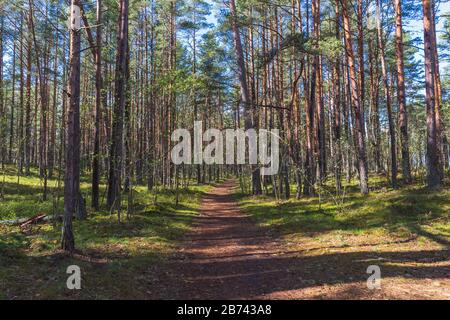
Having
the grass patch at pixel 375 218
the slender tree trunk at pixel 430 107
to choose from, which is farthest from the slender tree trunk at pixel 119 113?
the slender tree trunk at pixel 430 107

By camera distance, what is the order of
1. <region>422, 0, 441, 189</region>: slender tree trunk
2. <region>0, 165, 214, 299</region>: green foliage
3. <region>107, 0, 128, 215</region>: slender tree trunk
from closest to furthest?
<region>0, 165, 214, 299</region>: green foliage
<region>107, 0, 128, 215</region>: slender tree trunk
<region>422, 0, 441, 189</region>: slender tree trunk

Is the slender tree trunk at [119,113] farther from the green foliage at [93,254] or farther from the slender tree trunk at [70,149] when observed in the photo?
the slender tree trunk at [70,149]

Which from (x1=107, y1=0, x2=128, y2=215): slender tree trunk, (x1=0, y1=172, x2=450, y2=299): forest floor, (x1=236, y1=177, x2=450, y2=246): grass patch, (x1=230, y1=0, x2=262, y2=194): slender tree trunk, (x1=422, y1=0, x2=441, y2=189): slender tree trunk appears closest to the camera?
(x1=0, y1=172, x2=450, y2=299): forest floor

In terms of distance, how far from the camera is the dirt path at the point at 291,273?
231 inches

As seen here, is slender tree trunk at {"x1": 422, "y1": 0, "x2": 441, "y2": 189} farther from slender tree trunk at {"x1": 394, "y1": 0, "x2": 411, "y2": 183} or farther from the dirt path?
the dirt path

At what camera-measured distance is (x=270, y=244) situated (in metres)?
10.0

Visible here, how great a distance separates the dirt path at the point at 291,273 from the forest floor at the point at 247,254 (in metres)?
0.02

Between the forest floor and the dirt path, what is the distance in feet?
0.06

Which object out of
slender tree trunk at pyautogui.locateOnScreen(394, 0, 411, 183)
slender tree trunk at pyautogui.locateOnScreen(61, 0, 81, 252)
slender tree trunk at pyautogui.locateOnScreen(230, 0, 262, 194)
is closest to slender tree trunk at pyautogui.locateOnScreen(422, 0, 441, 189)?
slender tree trunk at pyautogui.locateOnScreen(394, 0, 411, 183)

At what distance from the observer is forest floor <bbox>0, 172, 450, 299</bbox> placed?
600 centimetres

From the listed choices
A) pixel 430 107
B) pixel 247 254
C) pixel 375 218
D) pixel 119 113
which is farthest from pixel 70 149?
pixel 430 107

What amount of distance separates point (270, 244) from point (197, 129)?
26309 millimetres

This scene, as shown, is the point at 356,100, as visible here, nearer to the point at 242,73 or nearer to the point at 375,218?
the point at 375,218

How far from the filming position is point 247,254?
8984 millimetres
